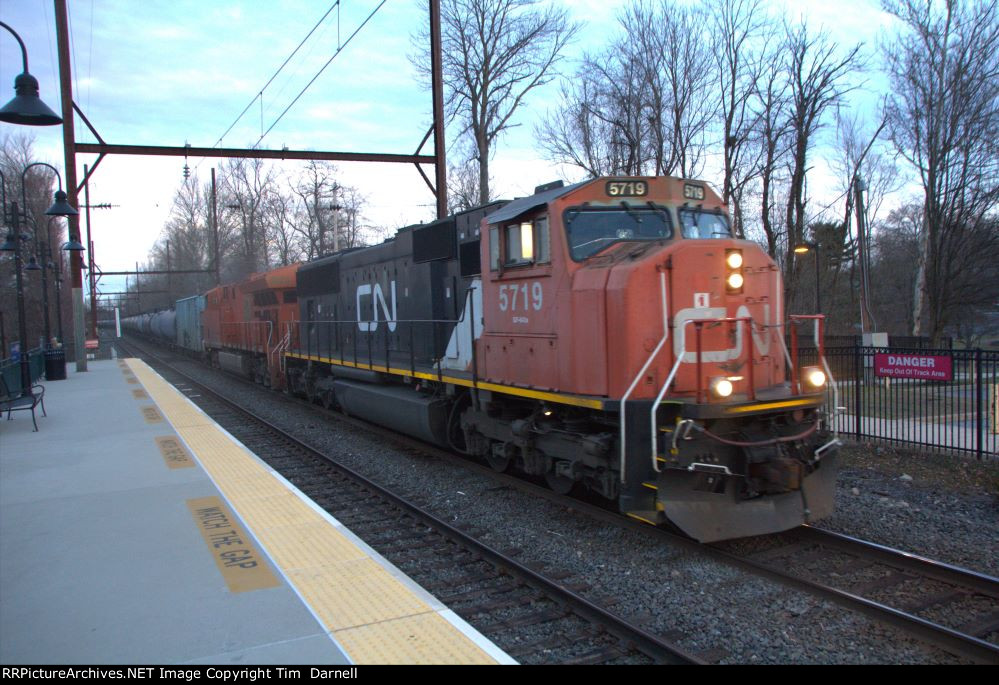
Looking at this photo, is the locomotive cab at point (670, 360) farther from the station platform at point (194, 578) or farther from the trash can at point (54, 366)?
the trash can at point (54, 366)

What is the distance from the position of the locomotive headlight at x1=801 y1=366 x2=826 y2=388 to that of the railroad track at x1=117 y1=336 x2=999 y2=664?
1.37 m

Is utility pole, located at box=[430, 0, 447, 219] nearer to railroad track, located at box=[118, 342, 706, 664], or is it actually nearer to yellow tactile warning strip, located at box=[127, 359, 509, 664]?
railroad track, located at box=[118, 342, 706, 664]

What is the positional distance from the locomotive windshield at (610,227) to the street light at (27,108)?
6.90 m

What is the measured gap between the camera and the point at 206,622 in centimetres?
416

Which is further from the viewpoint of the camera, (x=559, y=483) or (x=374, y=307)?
(x=374, y=307)

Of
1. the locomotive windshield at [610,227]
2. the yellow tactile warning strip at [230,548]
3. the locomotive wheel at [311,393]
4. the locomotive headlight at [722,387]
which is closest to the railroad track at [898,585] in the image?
the locomotive headlight at [722,387]

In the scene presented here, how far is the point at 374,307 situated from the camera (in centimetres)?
1236

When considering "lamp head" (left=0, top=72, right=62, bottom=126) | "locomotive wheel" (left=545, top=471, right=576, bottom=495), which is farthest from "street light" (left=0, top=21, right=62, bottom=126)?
"locomotive wheel" (left=545, top=471, right=576, bottom=495)

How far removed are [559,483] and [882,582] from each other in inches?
127

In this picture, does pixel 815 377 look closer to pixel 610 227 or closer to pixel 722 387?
pixel 722 387

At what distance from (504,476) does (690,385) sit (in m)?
3.35

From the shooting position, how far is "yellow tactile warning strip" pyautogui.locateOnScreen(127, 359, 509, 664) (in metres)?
3.75

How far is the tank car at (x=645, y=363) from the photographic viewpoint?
18.2 ft

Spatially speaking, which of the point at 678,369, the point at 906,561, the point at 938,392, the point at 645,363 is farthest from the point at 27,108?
the point at 938,392
